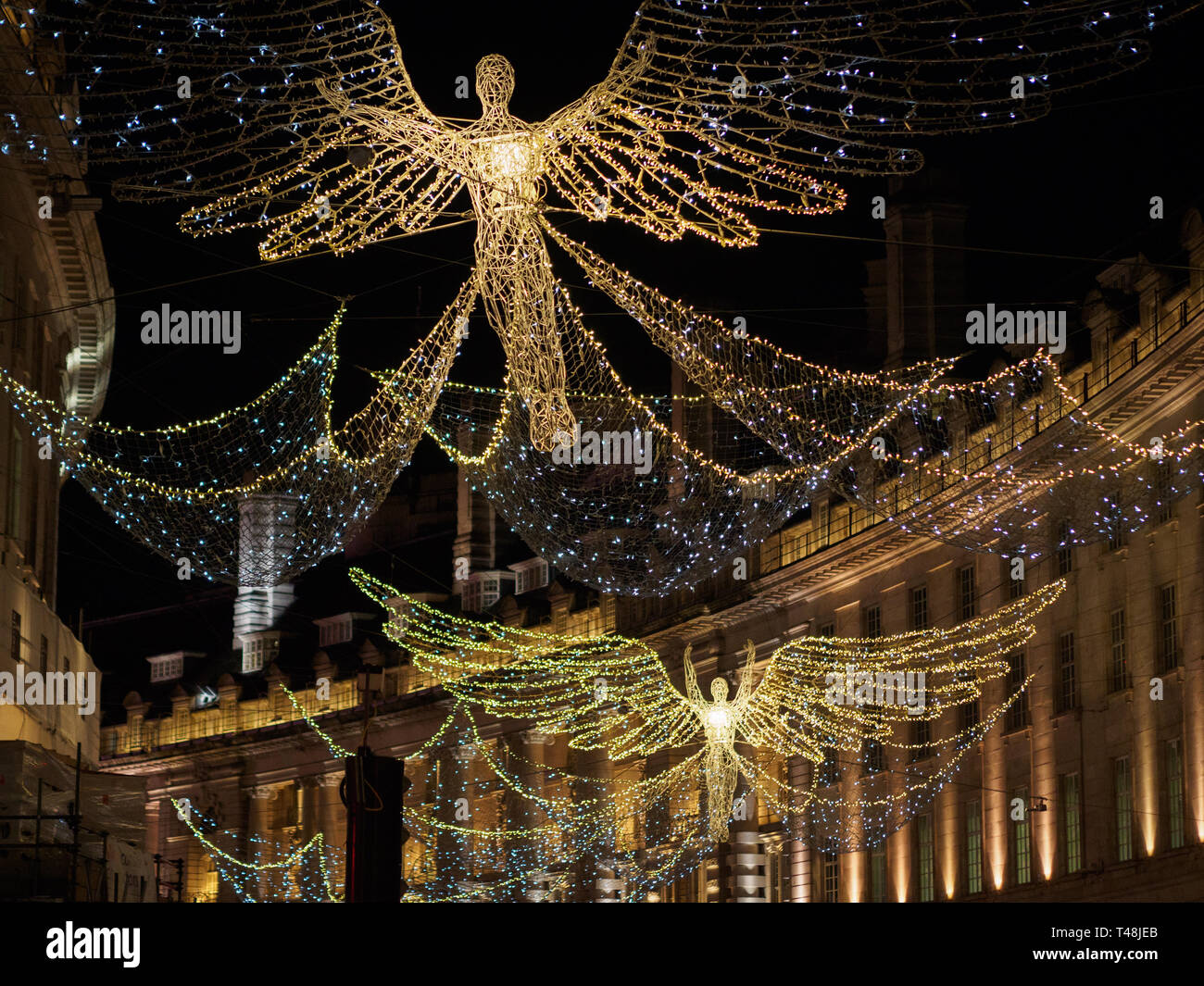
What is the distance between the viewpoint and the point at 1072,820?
4497 centimetres

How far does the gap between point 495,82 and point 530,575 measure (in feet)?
172

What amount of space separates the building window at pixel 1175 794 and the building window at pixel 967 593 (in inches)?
328

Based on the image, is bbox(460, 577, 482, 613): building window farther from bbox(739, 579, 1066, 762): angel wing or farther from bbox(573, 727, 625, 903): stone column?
bbox(739, 579, 1066, 762): angel wing

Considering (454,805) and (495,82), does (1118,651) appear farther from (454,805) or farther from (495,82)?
(454,805)

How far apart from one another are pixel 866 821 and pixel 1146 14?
36.5 m

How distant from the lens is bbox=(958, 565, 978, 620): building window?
49469mm

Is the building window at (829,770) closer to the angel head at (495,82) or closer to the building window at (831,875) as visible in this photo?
the building window at (831,875)

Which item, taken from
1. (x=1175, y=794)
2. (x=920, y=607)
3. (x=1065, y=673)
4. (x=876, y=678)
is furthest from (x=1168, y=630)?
(x=920, y=607)

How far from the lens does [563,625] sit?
67.1 meters

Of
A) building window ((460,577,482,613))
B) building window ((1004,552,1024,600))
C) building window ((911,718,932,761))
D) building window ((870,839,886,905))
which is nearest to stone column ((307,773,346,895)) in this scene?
building window ((460,577,482,613))

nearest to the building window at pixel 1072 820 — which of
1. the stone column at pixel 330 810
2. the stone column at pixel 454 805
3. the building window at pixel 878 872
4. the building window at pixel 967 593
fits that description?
the building window at pixel 967 593
